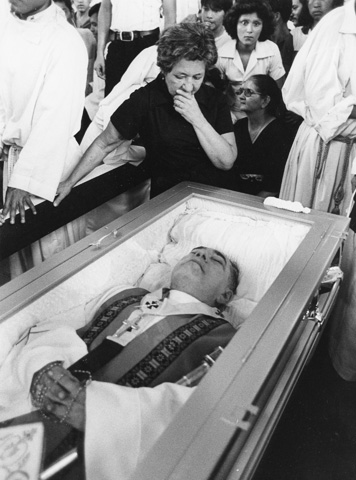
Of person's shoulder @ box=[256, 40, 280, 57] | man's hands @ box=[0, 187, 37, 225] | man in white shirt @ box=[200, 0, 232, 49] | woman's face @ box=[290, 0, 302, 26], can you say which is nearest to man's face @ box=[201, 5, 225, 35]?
man in white shirt @ box=[200, 0, 232, 49]

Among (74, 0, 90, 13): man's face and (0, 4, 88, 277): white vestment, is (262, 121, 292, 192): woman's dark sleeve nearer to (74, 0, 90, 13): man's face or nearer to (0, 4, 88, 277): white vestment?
(0, 4, 88, 277): white vestment

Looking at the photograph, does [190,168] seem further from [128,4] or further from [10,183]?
[128,4]

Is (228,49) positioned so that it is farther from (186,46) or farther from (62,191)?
(62,191)

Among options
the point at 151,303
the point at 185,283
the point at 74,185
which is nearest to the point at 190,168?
the point at 74,185

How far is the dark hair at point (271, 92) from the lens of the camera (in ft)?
8.91

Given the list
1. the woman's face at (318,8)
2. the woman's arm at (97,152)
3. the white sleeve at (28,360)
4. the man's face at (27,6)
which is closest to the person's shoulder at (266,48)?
the woman's face at (318,8)

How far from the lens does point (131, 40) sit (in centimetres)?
292

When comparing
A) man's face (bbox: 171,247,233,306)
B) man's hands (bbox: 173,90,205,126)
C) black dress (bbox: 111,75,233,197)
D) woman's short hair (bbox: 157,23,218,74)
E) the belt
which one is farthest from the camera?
the belt

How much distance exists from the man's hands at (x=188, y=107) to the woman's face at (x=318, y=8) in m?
0.96

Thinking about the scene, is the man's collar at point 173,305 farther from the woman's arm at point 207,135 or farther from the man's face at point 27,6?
the man's face at point 27,6

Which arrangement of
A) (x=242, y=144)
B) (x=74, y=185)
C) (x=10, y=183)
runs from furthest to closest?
(x=242, y=144) → (x=74, y=185) → (x=10, y=183)

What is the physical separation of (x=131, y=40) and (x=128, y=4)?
202 mm

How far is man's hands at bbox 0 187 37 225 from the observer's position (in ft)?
6.01

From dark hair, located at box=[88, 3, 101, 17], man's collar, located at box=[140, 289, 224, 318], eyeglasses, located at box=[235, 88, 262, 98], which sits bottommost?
man's collar, located at box=[140, 289, 224, 318]
